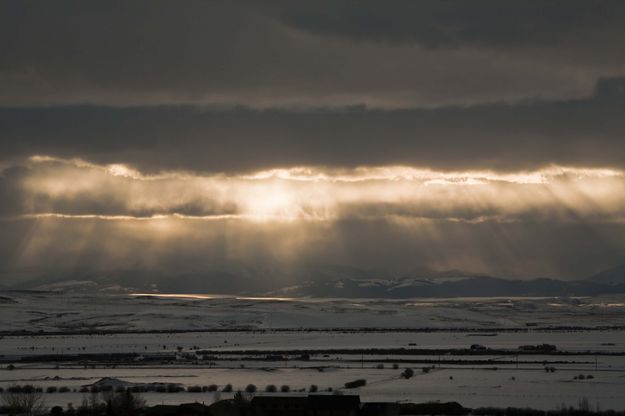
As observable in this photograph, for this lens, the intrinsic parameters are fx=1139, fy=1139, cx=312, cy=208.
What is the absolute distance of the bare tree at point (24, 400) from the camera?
56.7 meters

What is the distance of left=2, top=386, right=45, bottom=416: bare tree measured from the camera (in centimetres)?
5669

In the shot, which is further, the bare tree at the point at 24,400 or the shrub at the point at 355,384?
the shrub at the point at 355,384

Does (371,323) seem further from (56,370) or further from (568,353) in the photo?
(56,370)

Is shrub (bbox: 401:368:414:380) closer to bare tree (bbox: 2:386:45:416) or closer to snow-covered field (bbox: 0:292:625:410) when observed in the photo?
snow-covered field (bbox: 0:292:625:410)

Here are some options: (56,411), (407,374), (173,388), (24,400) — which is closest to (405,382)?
(407,374)

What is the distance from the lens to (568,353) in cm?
10400

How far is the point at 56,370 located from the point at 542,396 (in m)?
41.2

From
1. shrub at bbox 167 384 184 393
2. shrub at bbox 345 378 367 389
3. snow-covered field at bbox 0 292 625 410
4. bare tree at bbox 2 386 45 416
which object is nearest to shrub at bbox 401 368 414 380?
snow-covered field at bbox 0 292 625 410

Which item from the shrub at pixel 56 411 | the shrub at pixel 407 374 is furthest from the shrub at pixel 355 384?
the shrub at pixel 56 411

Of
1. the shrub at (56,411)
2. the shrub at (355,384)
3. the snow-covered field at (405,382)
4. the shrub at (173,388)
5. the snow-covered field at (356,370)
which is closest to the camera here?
the shrub at (56,411)

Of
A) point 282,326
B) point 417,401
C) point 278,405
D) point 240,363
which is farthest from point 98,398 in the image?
point 282,326

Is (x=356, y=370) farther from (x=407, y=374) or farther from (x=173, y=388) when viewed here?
(x=173, y=388)

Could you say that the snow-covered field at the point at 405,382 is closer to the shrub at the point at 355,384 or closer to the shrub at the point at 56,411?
the shrub at the point at 355,384

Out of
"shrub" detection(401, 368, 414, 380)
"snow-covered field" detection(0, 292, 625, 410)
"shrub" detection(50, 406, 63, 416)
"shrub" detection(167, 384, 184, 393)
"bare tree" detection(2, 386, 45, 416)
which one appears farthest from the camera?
"shrub" detection(401, 368, 414, 380)
